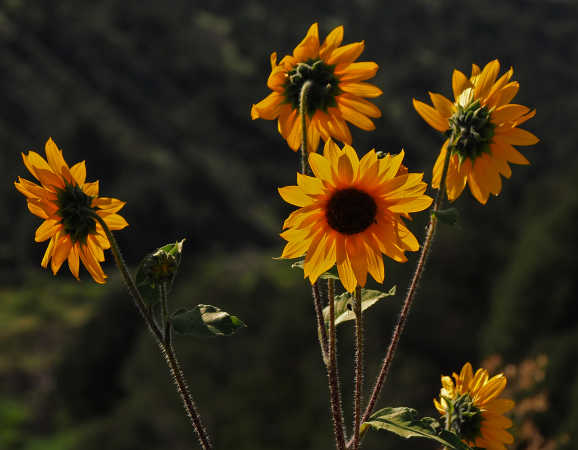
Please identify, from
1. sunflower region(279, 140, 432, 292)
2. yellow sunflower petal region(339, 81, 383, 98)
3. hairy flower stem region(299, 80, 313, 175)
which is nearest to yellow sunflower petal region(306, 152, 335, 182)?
sunflower region(279, 140, 432, 292)

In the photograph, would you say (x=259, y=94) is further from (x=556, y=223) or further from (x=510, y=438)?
(x=510, y=438)

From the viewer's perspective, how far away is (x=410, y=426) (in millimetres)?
1532

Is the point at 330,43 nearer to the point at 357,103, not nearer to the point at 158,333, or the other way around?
the point at 357,103

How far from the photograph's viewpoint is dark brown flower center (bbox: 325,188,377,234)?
60.6 inches

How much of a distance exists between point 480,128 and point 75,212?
1180 mm

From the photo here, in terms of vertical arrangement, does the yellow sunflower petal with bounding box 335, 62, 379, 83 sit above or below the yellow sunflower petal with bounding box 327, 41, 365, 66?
below

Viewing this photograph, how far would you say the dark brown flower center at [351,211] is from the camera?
5.05 feet

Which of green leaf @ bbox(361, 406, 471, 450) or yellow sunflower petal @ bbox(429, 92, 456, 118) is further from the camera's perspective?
yellow sunflower petal @ bbox(429, 92, 456, 118)

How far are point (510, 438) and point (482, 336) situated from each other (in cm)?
916

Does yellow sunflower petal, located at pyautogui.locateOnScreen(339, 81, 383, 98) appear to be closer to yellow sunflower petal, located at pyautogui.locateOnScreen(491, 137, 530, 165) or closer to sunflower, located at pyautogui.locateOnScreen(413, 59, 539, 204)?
sunflower, located at pyautogui.locateOnScreen(413, 59, 539, 204)

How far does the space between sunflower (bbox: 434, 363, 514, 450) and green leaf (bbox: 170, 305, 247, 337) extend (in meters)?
0.80

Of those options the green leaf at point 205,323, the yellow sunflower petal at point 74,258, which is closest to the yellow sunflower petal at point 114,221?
the yellow sunflower petal at point 74,258

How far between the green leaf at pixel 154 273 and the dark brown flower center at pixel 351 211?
0.44 m

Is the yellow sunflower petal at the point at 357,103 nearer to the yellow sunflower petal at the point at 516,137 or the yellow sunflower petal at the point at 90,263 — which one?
the yellow sunflower petal at the point at 516,137
